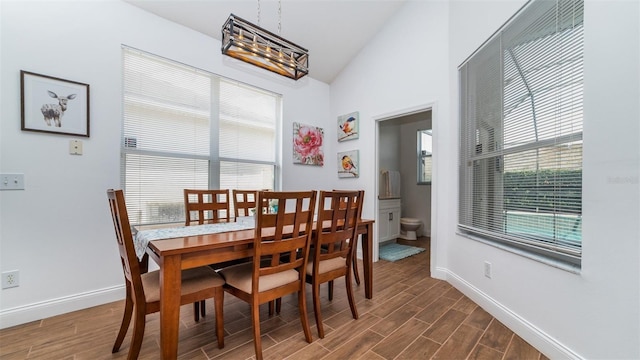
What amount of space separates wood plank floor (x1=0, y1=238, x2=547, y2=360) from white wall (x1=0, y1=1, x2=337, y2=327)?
266 millimetres

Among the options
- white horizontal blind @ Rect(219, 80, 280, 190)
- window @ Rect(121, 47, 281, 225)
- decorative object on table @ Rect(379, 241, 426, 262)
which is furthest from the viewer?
decorative object on table @ Rect(379, 241, 426, 262)

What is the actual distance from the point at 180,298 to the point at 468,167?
2.69 m

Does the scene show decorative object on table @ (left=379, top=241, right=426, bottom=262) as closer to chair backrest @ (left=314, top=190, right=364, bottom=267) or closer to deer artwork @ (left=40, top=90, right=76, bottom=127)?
chair backrest @ (left=314, top=190, right=364, bottom=267)

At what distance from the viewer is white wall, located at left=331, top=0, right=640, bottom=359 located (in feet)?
3.79

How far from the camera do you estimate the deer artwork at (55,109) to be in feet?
6.62

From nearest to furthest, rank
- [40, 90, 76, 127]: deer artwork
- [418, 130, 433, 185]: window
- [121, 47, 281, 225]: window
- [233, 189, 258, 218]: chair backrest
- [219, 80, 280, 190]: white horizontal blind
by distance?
[40, 90, 76, 127]: deer artwork < [121, 47, 281, 225]: window < [233, 189, 258, 218]: chair backrest < [219, 80, 280, 190]: white horizontal blind < [418, 130, 433, 185]: window

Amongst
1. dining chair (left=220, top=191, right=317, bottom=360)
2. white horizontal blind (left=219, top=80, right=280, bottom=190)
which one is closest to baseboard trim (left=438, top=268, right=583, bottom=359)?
dining chair (left=220, top=191, right=317, bottom=360)

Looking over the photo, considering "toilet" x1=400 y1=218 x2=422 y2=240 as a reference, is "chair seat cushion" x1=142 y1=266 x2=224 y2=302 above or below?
above

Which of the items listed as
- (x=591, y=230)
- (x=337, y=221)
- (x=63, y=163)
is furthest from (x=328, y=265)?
(x=63, y=163)

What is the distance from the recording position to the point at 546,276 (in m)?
1.58

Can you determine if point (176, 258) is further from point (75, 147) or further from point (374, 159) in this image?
point (374, 159)

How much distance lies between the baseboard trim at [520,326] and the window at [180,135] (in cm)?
277

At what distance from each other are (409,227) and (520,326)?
3014 mm

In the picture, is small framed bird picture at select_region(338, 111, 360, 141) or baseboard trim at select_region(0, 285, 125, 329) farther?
small framed bird picture at select_region(338, 111, 360, 141)
